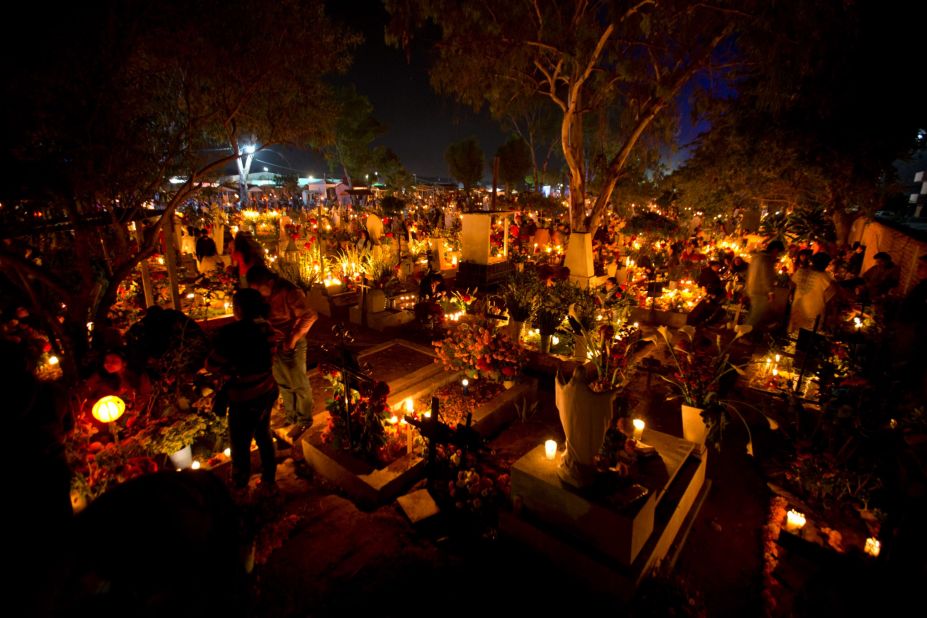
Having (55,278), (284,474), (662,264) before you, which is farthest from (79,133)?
(662,264)

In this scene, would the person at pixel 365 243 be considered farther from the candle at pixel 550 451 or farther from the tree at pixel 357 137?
the tree at pixel 357 137

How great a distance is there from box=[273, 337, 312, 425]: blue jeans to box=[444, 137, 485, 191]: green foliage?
40774 mm

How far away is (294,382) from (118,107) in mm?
3736

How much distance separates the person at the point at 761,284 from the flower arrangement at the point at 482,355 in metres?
4.76

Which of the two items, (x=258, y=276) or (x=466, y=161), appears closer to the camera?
(x=258, y=276)

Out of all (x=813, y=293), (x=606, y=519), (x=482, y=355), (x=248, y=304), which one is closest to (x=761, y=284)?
(x=813, y=293)

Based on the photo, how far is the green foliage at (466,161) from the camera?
44594 millimetres

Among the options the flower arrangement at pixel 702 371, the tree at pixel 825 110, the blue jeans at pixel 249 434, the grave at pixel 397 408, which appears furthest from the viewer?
the tree at pixel 825 110

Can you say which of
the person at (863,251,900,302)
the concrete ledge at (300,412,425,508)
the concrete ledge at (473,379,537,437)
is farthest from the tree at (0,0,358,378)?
the person at (863,251,900,302)

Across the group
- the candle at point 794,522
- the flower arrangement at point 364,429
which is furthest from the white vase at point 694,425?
the flower arrangement at point 364,429

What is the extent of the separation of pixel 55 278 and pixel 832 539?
8.02 m

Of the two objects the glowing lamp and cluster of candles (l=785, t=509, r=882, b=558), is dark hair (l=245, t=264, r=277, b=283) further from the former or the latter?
cluster of candles (l=785, t=509, r=882, b=558)

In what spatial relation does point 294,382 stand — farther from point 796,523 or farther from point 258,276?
point 796,523

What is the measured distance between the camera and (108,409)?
3.96 m
